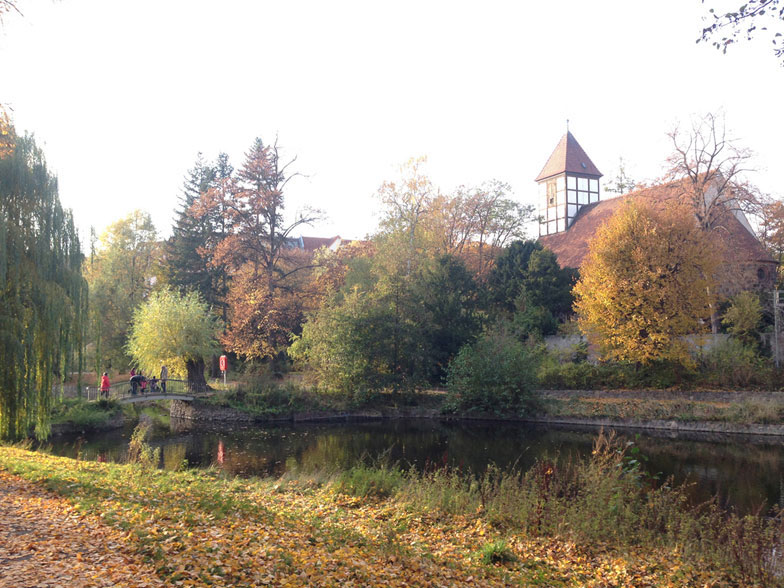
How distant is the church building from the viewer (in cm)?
2912

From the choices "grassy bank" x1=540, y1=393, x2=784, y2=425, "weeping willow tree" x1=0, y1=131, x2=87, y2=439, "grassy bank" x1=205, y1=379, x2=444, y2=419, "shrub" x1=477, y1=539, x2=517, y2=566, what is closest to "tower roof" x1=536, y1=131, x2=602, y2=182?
"grassy bank" x1=540, y1=393, x2=784, y2=425

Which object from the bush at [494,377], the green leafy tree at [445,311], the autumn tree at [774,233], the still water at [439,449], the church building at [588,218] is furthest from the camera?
the autumn tree at [774,233]

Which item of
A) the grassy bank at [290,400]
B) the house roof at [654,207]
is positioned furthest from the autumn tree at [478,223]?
the grassy bank at [290,400]

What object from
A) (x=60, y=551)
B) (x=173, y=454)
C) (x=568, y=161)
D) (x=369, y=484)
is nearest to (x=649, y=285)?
(x=369, y=484)

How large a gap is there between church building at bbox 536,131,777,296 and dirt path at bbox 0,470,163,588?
27.5m

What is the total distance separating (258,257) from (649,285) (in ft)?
66.4

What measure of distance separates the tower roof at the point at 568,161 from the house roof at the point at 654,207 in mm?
3252

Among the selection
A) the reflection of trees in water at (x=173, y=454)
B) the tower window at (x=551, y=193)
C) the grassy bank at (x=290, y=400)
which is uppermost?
the tower window at (x=551, y=193)

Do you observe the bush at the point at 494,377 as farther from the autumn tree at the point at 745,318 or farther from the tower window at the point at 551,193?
the tower window at the point at 551,193

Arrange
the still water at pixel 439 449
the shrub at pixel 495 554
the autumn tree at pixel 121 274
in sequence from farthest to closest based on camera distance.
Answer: the autumn tree at pixel 121 274 → the still water at pixel 439 449 → the shrub at pixel 495 554

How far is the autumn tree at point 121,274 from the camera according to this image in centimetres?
3588

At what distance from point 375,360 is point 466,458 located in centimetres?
1106

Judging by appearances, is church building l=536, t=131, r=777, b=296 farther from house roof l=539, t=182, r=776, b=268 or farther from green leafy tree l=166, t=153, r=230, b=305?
green leafy tree l=166, t=153, r=230, b=305

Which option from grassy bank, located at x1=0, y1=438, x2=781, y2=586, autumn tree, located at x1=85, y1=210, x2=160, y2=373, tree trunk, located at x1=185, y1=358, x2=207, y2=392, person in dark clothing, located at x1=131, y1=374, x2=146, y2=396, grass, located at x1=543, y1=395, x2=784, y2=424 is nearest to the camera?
grassy bank, located at x1=0, y1=438, x2=781, y2=586
